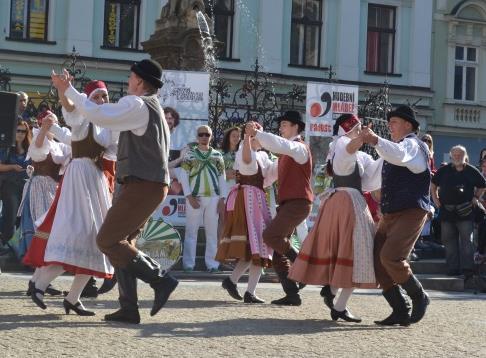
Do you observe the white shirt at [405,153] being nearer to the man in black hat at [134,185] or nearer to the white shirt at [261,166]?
the man in black hat at [134,185]

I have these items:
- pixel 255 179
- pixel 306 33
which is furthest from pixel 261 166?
pixel 306 33

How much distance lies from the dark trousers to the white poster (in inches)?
80.0

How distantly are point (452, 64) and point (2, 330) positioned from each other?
91.6 ft

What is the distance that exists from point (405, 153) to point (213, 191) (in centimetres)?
548

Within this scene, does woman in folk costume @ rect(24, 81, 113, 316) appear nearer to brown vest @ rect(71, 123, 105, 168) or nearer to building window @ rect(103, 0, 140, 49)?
brown vest @ rect(71, 123, 105, 168)

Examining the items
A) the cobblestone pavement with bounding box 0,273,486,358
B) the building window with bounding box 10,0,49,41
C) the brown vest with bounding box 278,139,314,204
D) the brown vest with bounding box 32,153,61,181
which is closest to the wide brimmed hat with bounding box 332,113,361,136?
the brown vest with bounding box 278,139,314,204

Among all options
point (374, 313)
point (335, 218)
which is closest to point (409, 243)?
point (335, 218)

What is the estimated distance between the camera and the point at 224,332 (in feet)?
25.1

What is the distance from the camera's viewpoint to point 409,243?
8.59 m

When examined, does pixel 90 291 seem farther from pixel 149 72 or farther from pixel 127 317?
pixel 149 72

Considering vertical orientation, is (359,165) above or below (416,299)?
above

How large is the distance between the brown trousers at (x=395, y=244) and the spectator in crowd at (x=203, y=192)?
4.80m

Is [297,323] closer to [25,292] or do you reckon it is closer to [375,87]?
[25,292]

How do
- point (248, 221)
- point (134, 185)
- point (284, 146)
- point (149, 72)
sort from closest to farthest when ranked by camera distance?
point (134, 185) → point (149, 72) → point (284, 146) → point (248, 221)
